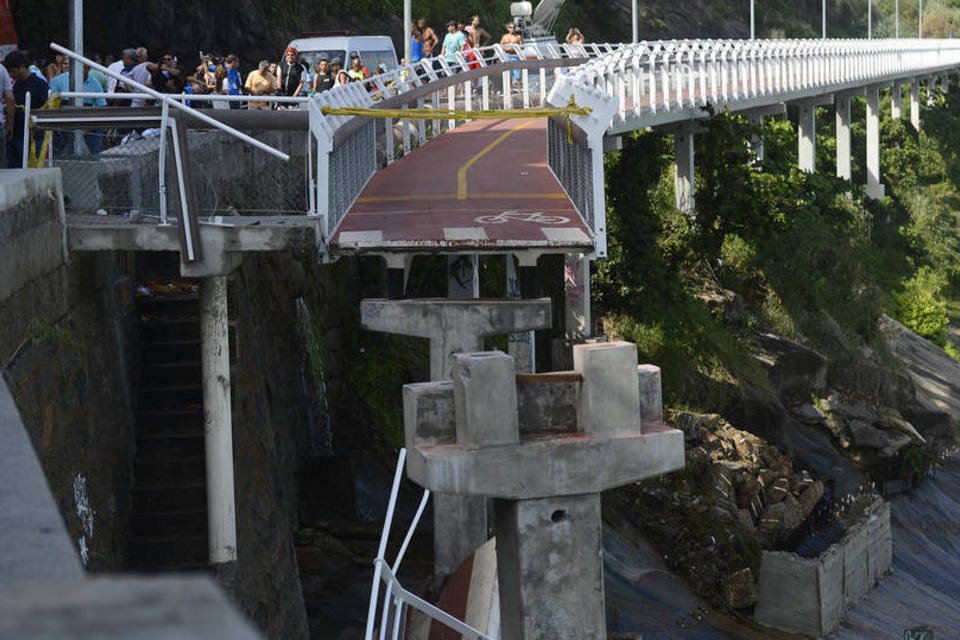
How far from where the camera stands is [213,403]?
13.1 meters

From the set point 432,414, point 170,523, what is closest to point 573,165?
point 170,523

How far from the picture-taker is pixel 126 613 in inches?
77.6

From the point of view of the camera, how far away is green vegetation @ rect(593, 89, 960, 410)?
32.2 meters

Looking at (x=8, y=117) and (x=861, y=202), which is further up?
(x=8, y=117)

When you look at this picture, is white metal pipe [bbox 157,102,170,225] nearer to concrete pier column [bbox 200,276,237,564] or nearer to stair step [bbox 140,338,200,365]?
concrete pier column [bbox 200,276,237,564]

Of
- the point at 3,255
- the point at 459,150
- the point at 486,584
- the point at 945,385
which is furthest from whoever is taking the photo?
the point at 945,385

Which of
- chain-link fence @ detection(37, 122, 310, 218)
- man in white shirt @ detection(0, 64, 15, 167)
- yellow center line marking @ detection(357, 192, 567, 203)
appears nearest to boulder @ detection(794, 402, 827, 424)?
yellow center line marking @ detection(357, 192, 567, 203)

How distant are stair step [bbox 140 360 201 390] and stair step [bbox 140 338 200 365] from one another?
0.07m

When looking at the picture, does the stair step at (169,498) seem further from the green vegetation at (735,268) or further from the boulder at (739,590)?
the green vegetation at (735,268)

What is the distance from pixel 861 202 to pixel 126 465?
169 ft

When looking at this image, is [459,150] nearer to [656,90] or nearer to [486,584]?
[656,90]

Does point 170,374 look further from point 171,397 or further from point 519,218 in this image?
point 519,218

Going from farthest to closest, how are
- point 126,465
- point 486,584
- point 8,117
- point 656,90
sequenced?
point 656,90 < point 486,584 < point 8,117 < point 126,465

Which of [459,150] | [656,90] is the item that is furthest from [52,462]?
[656,90]
